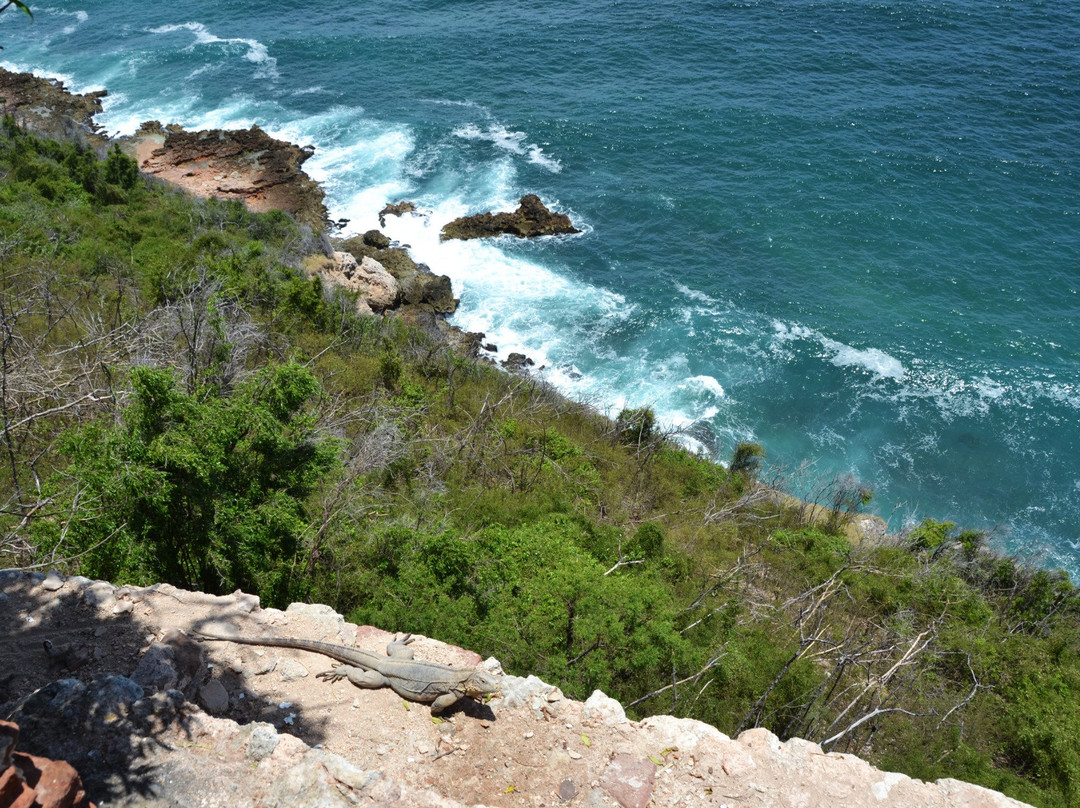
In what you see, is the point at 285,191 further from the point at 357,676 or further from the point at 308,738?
the point at 308,738

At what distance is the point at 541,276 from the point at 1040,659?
25.7m

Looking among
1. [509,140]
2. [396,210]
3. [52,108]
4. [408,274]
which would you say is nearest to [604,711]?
[408,274]

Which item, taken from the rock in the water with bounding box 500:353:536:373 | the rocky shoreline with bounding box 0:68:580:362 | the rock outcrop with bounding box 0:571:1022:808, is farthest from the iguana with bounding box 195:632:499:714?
the rocky shoreline with bounding box 0:68:580:362

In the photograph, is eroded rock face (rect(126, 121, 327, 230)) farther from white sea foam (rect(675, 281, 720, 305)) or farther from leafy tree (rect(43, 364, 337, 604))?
leafy tree (rect(43, 364, 337, 604))

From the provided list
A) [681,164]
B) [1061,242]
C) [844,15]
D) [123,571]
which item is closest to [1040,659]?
[123,571]

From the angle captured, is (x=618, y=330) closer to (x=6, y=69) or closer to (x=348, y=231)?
(x=348, y=231)

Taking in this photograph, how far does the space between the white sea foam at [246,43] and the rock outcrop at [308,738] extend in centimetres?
5117

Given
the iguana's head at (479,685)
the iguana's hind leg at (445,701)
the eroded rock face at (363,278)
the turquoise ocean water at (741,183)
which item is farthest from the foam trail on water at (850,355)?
the iguana's hind leg at (445,701)

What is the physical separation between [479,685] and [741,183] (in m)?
36.3

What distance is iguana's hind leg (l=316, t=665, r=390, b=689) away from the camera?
8.77m

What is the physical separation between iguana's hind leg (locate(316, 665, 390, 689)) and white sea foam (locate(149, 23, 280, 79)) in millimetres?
51832

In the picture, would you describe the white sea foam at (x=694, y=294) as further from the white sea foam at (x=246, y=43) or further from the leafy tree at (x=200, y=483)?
the white sea foam at (x=246, y=43)

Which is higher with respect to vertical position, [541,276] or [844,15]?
[844,15]

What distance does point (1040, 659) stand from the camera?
44.9 ft
